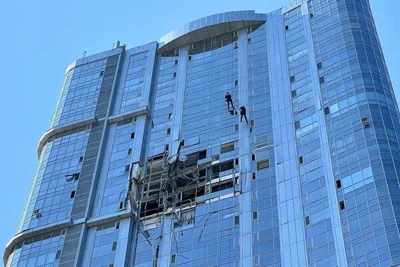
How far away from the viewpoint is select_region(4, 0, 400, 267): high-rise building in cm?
5706

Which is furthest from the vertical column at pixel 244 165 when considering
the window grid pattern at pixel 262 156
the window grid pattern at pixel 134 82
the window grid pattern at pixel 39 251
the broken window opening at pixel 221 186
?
the window grid pattern at pixel 39 251

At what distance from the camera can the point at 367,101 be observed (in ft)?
206

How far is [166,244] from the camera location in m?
61.4

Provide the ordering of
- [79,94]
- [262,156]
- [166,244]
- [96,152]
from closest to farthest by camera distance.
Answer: [166,244] < [262,156] < [96,152] < [79,94]

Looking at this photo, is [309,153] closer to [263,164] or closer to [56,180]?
[263,164]

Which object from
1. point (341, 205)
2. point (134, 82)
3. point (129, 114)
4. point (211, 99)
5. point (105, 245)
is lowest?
point (341, 205)

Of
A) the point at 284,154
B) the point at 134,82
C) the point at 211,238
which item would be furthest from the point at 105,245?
the point at 134,82

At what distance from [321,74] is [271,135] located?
22.0 feet

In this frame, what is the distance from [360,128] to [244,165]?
9.84 meters

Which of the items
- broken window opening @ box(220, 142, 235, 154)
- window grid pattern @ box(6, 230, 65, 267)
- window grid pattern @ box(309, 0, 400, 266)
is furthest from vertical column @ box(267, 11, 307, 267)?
window grid pattern @ box(6, 230, 65, 267)

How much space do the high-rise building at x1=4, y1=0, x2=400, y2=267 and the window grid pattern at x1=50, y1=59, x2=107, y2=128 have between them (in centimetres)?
18

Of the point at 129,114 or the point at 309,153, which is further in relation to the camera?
the point at 129,114

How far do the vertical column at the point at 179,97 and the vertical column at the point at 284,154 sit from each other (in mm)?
8495

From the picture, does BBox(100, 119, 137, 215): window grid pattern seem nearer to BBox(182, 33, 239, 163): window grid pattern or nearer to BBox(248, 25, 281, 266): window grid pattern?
BBox(182, 33, 239, 163): window grid pattern
